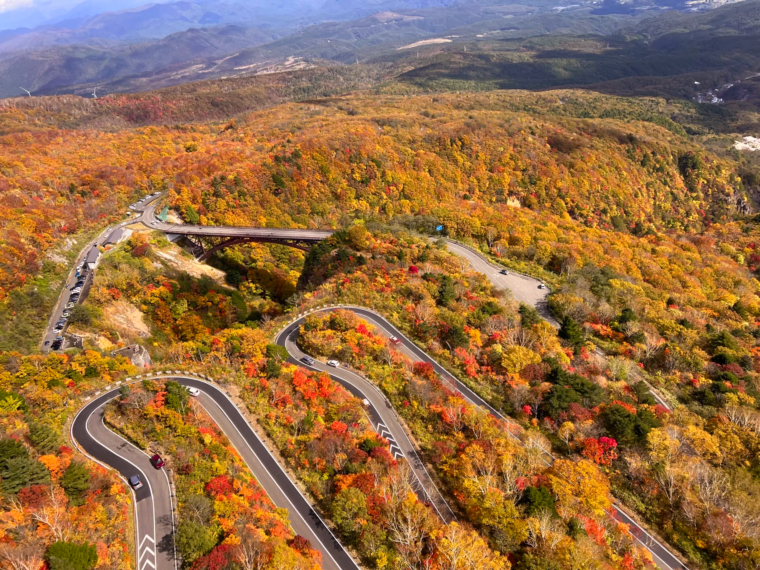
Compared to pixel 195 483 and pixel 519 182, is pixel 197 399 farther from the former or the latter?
pixel 519 182

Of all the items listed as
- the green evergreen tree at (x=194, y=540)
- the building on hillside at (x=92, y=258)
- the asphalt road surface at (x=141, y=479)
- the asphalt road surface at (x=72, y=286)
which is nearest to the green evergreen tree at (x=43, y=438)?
the asphalt road surface at (x=141, y=479)

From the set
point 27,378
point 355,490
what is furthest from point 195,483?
point 27,378

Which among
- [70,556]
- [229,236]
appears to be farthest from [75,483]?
[229,236]

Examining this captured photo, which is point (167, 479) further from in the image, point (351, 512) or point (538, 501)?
point (538, 501)

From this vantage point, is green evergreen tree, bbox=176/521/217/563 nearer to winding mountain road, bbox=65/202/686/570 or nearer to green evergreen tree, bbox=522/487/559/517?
winding mountain road, bbox=65/202/686/570

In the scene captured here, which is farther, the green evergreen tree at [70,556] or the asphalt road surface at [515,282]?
the asphalt road surface at [515,282]

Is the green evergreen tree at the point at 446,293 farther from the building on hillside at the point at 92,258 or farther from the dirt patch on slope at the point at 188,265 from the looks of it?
the building on hillside at the point at 92,258

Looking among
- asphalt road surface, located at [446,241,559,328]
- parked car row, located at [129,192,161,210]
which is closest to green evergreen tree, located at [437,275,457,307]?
asphalt road surface, located at [446,241,559,328]
